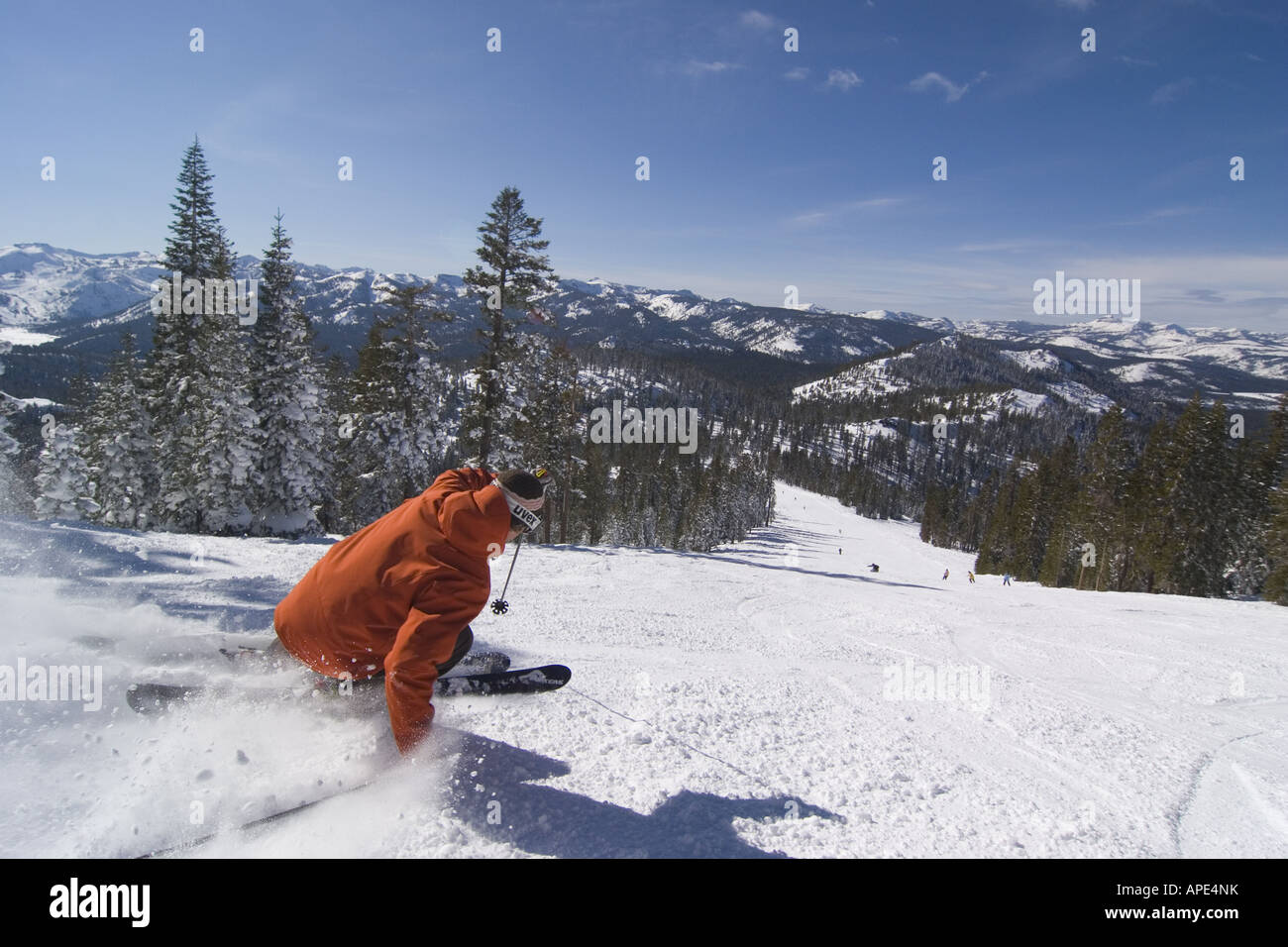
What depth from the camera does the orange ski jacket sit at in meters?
3.07

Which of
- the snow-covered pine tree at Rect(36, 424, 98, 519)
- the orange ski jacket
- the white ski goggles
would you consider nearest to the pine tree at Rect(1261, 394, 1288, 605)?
the white ski goggles

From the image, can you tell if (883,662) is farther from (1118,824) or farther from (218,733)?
(218,733)

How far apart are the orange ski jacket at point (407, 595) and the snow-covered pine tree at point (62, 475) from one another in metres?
39.2

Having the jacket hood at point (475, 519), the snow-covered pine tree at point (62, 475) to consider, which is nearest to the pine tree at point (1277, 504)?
the jacket hood at point (475, 519)

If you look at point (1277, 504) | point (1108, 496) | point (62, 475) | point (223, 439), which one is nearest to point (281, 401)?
point (223, 439)

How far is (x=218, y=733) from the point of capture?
11.1ft

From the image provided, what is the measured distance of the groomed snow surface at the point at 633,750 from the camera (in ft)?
9.57

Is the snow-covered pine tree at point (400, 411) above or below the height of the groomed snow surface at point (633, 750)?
above

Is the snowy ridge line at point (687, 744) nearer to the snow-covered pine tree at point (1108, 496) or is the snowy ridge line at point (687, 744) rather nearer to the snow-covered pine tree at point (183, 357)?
the snow-covered pine tree at point (183, 357)

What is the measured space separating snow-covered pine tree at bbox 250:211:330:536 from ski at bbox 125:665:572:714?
22664mm

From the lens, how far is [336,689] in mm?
3703

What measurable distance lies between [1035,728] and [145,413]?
34.9 metres

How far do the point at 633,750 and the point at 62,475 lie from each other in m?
42.8
